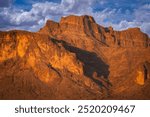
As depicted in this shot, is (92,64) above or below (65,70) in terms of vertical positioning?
above

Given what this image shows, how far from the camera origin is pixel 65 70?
140 m

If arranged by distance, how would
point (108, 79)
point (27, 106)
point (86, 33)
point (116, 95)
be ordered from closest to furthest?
point (27, 106) < point (116, 95) < point (108, 79) < point (86, 33)

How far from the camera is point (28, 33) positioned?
487ft

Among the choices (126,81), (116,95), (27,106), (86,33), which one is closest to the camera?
(27,106)

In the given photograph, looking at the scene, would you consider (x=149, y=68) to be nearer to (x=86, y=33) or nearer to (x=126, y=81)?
(x=126, y=81)

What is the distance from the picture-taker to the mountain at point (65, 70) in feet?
421

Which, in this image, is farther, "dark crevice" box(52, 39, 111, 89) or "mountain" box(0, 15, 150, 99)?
"dark crevice" box(52, 39, 111, 89)

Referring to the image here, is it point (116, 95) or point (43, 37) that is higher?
point (43, 37)

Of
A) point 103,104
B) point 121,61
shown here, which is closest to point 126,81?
point 121,61

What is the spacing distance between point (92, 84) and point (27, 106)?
75139 millimetres

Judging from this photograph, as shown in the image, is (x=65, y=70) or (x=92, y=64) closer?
(x=65, y=70)

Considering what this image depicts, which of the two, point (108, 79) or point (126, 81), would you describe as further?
point (108, 79)

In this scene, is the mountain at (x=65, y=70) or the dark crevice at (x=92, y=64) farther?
the dark crevice at (x=92, y=64)

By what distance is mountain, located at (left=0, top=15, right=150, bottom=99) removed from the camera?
421 ft
